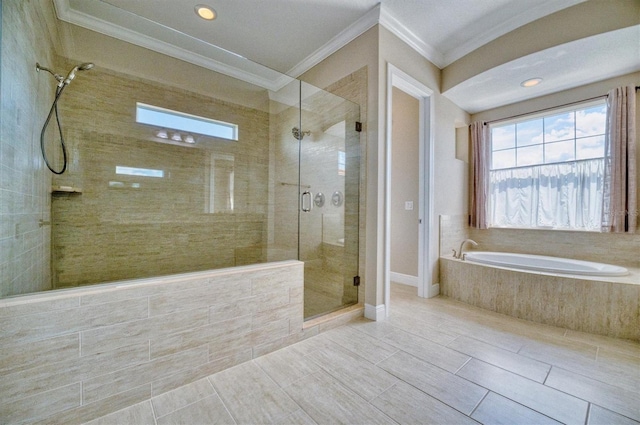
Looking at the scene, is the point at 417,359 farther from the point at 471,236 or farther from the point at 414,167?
the point at 471,236

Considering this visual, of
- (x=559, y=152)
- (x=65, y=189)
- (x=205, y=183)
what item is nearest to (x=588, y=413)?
(x=559, y=152)

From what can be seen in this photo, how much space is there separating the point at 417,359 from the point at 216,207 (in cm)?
260

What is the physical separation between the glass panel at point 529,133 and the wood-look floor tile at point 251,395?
4062mm

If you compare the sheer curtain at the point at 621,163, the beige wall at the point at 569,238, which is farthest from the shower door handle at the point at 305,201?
the sheer curtain at the point at 621,163

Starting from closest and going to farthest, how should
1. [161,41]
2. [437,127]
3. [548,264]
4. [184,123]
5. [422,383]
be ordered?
[422,383]
[161,41]
[184,123]
[548,264]
[437,127]

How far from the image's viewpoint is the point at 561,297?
7.16ft

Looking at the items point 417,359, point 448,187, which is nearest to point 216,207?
point 417,359

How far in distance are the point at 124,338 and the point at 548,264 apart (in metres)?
4.04

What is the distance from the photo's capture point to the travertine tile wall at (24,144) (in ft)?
3.99

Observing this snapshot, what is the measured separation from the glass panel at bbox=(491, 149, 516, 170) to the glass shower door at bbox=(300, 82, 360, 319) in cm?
243

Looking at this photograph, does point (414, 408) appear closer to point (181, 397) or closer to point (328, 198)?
point (181, 397)

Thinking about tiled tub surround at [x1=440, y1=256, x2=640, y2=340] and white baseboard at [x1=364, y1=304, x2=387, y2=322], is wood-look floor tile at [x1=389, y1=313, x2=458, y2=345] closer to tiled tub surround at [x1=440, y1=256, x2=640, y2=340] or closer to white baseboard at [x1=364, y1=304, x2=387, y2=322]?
white baseboard at [x1=364, y1=304, x2=387, y2=322]

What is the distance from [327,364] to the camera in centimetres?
162

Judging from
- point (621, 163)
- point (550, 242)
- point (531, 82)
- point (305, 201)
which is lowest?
point (550, 242)
